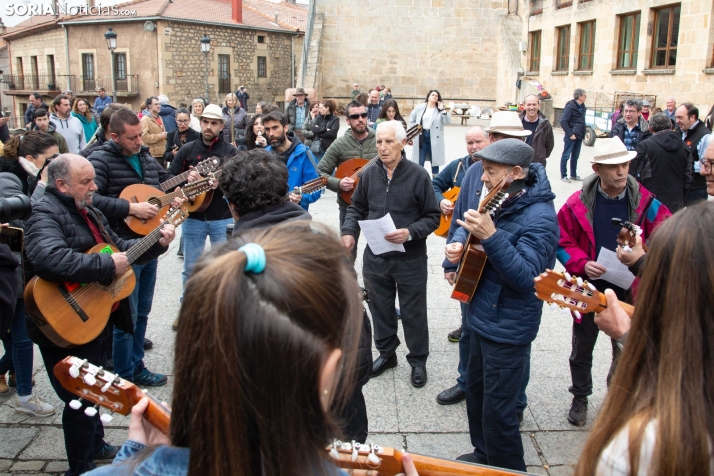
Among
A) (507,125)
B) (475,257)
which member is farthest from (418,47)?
(475,257)

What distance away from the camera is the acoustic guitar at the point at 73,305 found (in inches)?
128

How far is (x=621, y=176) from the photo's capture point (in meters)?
3.76

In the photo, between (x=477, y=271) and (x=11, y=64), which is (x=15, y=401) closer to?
(x=477, y=271)

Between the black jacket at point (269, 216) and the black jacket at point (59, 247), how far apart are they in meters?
0.90

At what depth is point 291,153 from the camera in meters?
5.83

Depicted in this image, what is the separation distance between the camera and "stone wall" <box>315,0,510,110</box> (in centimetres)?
2831

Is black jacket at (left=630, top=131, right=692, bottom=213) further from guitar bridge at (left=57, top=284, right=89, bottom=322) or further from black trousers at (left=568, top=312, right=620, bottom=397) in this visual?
guitar bridge at (left=57, top=284, right=89, bottom=322)

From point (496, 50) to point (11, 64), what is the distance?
36963 millimetres

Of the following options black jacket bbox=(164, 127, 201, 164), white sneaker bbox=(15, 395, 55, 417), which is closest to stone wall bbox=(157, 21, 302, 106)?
black jacket bbox=(164, 127, 201, 164)

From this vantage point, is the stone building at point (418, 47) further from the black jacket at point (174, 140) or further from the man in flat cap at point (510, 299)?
the man in flat cap at point (510, 299)

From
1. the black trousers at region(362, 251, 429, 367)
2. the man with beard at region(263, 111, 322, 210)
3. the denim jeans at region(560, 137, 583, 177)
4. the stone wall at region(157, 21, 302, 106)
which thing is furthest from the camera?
the stone wall at region(157, 21, 302, 106)

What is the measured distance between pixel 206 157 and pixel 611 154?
360 centimetres

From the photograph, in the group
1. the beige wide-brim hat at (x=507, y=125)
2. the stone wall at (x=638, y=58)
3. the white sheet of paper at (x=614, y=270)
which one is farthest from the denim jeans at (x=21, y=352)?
the stone wall at (x=638, y=58)

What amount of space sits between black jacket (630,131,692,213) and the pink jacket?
12.3 feet
